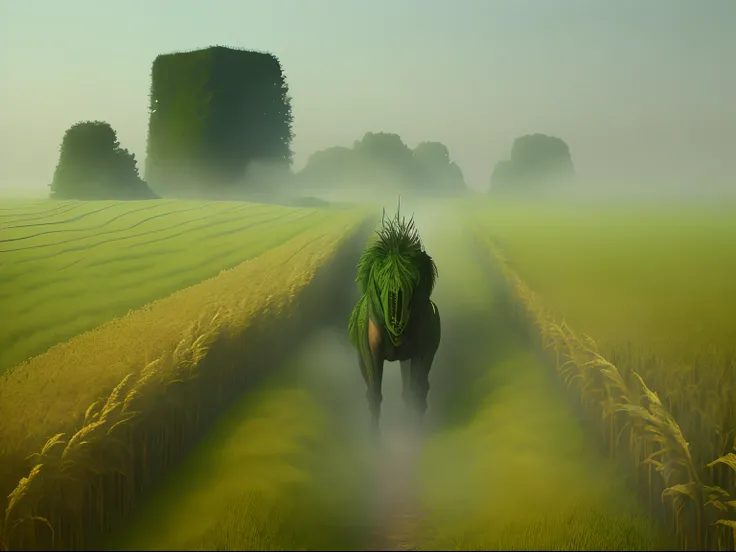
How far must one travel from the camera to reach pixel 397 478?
5875mm

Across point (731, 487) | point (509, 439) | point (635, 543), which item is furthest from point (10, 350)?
point (731, 487)

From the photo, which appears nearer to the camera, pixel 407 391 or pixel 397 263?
pixel 397 263

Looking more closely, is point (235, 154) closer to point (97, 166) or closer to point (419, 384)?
point (97, 166)

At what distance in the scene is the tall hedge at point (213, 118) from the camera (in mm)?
30141

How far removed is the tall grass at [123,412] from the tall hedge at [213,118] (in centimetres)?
2092

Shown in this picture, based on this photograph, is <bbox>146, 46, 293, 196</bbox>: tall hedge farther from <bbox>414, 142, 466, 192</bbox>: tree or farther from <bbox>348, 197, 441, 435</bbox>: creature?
<bbox>348, 197, 441, 435</bbox>: creature

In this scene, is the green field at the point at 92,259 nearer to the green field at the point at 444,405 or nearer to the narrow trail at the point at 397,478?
the green field at the point at 444,405

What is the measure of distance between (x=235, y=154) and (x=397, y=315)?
25539 mm

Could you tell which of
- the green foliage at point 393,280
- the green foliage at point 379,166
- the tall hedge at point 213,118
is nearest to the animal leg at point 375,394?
the green foliage at point 393,280

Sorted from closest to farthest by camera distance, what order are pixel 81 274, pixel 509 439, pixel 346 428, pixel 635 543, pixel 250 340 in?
pixel 635 543 → pixel 509 439 → pixel 346 428 → pixel 250 340 → pixel 81 274

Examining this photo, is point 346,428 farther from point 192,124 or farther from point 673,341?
point 192,124

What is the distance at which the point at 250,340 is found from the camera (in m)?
7.93

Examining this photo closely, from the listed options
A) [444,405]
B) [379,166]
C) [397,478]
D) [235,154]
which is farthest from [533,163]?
[397,478]

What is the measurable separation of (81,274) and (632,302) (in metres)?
7.57
